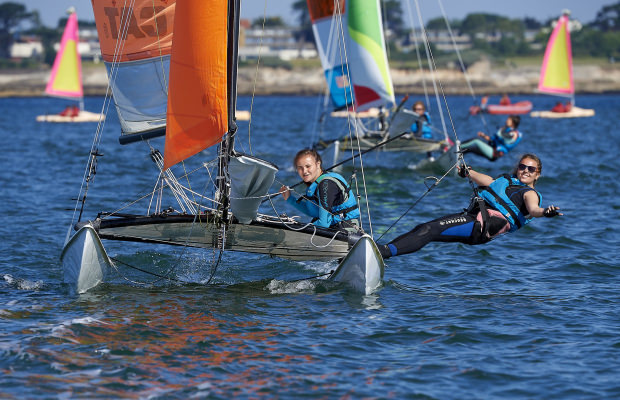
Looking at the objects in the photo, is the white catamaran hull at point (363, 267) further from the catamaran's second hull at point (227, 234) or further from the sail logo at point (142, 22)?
the sail logo at point (142, 22)

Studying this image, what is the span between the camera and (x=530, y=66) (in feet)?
379

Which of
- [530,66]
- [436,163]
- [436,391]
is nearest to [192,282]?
[436,391]

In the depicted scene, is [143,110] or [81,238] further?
[143,110]

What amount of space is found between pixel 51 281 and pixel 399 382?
4.14 m

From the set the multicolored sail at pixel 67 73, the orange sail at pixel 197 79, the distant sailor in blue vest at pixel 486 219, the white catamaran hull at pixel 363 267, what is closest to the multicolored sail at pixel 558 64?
the multicolored sail at pixel 67 73

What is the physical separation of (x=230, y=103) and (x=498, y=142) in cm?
1067

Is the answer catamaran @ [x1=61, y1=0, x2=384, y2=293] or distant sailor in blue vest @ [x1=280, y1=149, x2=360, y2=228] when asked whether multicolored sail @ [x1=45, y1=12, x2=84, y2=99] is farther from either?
distant sailor in blue vest @ [x1=280, y1=149, x2=360, y2=228]

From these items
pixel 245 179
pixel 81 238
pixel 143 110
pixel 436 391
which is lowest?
pixel 436 391

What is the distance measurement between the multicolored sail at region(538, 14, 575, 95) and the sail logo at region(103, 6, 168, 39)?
35467mm

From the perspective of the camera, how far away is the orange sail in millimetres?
7203

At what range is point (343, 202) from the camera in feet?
26.9

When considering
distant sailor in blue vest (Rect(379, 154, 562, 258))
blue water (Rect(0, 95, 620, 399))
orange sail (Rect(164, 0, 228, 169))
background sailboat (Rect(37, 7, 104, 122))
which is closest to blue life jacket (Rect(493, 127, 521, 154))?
blue water (Rect(0, 95, 620, 399))

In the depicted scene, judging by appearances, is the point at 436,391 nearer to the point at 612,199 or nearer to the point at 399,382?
the point at 399,382

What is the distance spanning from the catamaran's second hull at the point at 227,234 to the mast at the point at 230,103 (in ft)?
1.20
